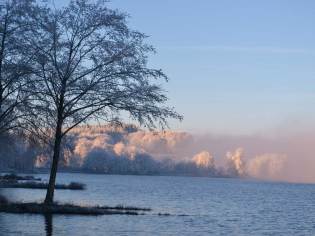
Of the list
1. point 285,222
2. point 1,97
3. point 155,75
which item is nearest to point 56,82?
point 1,97

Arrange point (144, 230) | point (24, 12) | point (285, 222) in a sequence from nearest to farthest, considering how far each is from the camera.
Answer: point (144, 230), point (24, 12), point (285, 222)

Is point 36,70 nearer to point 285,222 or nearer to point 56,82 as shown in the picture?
point 56,82

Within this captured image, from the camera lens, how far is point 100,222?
119 ft

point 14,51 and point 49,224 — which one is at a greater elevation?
point 14,51

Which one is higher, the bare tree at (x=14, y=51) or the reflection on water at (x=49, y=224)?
the bare tree at (x=14, y=51)

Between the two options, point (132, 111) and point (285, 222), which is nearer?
point (132, 111)

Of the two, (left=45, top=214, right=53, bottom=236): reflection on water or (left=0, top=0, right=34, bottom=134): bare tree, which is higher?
(left=0, top=0, right=34, bottom=134): bare tree

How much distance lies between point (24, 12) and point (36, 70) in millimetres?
3778

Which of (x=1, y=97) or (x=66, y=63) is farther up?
(x=66, y=63)

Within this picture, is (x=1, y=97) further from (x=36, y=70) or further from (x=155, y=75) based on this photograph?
(x=155, y=75)

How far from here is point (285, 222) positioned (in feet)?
181

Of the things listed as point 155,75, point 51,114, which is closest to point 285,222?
point 155,75

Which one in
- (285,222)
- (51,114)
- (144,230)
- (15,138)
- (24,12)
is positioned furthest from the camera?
(285,222)

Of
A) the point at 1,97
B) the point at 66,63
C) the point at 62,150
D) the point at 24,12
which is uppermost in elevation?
the point at 24,12
